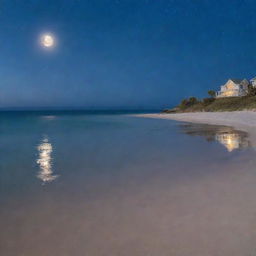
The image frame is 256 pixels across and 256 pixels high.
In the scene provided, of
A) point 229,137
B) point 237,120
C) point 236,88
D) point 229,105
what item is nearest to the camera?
point 229,137

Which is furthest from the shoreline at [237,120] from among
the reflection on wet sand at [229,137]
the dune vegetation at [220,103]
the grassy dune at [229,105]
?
the grassy dune at [229,105]

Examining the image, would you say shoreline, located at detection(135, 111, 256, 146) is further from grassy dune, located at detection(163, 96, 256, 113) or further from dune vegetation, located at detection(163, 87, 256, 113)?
grassy dune, located at detection(163, 96, 256, 113)

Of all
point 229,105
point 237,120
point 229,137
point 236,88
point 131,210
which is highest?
point 236,88

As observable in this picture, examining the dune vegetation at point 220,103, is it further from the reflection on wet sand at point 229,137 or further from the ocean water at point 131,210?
the ocean water at point 131,210

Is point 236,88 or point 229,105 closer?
point 229,105

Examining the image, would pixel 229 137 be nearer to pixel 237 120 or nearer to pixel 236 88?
pixel 237 120

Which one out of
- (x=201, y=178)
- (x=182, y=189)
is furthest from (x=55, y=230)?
(x=201, y=178)

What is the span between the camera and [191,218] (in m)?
4.94

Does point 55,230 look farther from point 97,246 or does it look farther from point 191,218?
point 191,218

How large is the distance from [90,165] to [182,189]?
495 cm

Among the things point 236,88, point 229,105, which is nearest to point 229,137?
point 229,105

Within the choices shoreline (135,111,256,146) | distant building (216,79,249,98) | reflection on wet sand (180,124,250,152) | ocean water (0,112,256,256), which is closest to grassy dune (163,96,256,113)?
distant building (216,79,249,98)

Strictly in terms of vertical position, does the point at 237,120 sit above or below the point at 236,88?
below

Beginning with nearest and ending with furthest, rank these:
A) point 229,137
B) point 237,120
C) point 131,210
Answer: point 131,210, point 229,137, point 237,120
